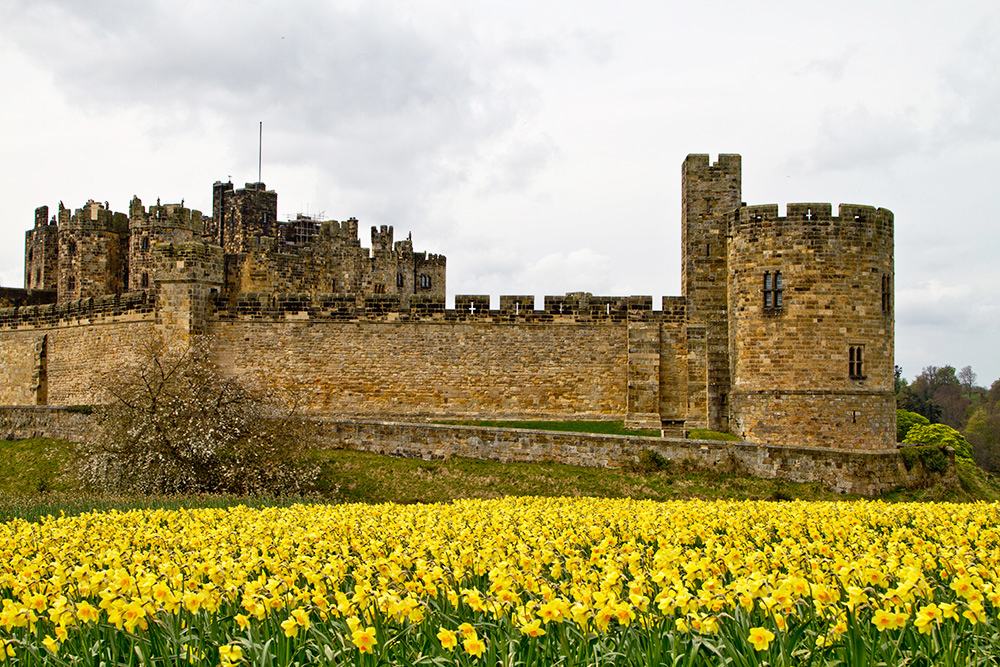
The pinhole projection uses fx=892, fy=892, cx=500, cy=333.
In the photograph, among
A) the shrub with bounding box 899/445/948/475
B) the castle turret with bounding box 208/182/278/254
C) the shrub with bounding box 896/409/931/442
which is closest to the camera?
the shrub with bounding box 899/445/948/475

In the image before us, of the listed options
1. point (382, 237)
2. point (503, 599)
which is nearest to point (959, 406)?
point (382, 237)

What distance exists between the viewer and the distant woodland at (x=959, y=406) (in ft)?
228

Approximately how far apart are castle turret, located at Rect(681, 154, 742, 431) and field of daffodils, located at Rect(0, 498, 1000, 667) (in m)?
18.7

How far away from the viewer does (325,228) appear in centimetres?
4134

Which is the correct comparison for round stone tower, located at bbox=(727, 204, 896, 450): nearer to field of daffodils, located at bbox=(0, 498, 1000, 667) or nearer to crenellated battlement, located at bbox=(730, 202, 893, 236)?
crenellated battlement, located at bbox=(730, 202, 893, 236)

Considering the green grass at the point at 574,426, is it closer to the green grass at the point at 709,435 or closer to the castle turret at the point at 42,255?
the green grass at the point at 709,435

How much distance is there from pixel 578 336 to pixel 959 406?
87.6 meters

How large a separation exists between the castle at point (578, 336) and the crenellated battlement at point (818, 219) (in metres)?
0.04

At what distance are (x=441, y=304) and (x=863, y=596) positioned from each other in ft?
82.4

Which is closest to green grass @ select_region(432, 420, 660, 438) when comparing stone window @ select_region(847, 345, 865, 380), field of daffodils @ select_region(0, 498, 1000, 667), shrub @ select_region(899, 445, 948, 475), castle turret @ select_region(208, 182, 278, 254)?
stone window @ select_region(847, 345, 865, 380)

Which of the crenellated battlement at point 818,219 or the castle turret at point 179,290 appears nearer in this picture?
the crenellated battlement at point 818,219

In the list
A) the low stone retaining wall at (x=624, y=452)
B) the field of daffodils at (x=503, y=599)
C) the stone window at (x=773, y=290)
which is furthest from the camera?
the stone window at (x=773, y=290)

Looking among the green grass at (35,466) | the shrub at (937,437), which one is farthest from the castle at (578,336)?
the shrub at (937,437)

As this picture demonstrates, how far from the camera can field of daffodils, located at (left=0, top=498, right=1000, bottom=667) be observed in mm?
5309
